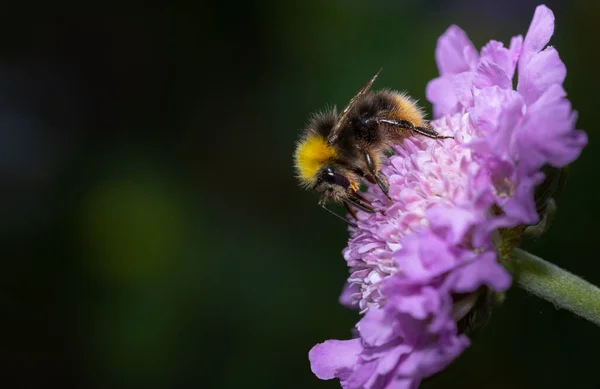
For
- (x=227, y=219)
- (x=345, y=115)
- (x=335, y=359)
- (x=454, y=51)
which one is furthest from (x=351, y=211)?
(x=227, y=219)

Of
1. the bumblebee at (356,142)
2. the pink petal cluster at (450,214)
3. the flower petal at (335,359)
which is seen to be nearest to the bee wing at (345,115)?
the bumblebee at (356,142)

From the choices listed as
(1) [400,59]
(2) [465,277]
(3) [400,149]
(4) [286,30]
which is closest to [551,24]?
(3) [400,149]

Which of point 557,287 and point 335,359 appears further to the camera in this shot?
point 335,359

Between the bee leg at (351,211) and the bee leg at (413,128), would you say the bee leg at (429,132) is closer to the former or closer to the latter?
the bee leg at (413,128)

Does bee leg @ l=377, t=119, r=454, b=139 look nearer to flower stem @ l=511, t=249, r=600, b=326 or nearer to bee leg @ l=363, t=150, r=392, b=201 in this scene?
bee leg @ l=363, t=150, r=392, b=201

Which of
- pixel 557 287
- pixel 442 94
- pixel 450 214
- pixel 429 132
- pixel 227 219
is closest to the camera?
pixel 450 214

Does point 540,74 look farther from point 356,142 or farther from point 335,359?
point 335,359
